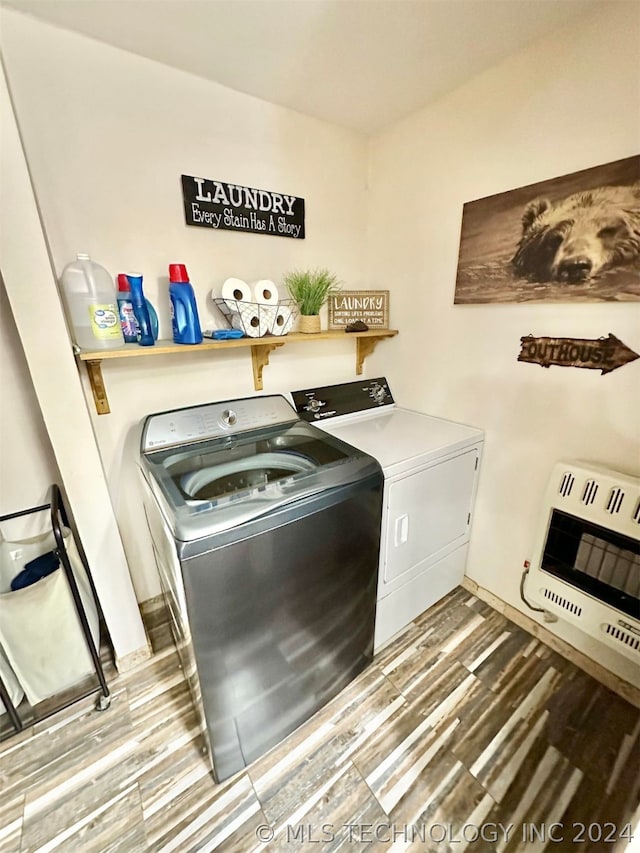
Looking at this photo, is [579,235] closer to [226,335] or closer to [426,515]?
[426,515]

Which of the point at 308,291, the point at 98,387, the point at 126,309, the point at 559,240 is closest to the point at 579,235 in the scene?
the point at 559,240

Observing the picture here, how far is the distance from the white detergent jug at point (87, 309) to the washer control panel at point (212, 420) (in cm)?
36

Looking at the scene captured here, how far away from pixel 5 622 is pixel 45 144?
1.65m

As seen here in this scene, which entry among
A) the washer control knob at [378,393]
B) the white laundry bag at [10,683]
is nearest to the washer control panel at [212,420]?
the washer control knob at [378,393]

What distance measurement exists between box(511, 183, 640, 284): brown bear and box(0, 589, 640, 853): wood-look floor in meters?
1.66

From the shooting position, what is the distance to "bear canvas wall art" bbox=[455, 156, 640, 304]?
1.13 meters

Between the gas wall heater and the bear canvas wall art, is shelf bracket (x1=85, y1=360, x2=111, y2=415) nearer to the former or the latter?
the bear canvas wall art

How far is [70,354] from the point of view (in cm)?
114

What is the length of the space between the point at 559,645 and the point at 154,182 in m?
2.67

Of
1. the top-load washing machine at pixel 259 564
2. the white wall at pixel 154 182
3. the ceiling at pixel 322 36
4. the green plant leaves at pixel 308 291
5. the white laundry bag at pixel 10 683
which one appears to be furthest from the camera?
the green plant leaves at pixel 308 291

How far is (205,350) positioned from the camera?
1612mm

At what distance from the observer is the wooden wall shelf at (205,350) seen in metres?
1.20

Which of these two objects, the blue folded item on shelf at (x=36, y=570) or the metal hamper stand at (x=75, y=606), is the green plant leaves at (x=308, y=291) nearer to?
the metal hamper stand at (x=75, y=606)

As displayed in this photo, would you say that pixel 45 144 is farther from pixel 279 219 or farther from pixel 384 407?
pixel 384 407
